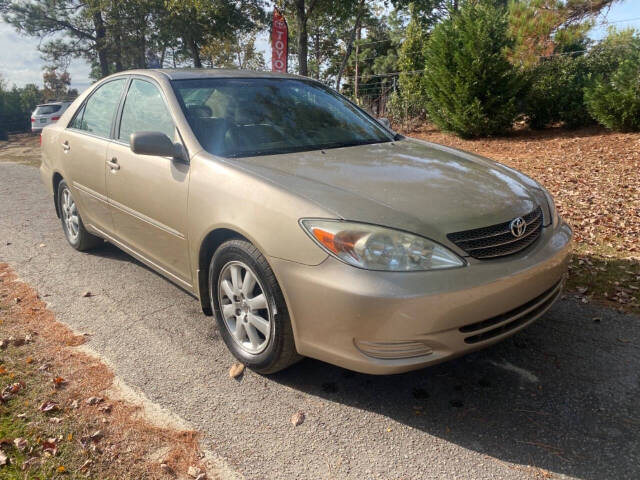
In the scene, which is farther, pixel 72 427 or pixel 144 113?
pixel 144 113

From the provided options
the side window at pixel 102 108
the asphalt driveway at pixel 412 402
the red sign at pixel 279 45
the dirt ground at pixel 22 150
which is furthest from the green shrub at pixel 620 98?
the dirt ground at pixel 22 150

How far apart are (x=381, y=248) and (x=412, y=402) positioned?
917 mm

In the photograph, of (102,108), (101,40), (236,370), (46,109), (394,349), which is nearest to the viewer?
(394,349)

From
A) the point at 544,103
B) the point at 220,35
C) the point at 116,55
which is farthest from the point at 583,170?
the point at 116,55

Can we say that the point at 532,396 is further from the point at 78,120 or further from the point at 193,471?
the point at 78,120

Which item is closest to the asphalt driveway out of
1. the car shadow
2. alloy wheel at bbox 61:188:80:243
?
the car shadow

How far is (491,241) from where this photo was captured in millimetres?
2703

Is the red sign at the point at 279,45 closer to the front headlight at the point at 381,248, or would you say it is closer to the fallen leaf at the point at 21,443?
the front headlight at the point at 381,248

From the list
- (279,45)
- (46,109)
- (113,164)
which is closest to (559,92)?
(279,45)

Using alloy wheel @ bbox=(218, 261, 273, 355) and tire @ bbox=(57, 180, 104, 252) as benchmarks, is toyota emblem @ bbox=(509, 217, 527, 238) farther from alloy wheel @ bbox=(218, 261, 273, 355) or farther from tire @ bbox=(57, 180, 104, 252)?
tire @ bbox=(57, 180, 104, 252)

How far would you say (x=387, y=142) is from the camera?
13.2ft

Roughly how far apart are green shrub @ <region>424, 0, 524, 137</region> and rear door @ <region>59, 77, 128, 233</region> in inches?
349

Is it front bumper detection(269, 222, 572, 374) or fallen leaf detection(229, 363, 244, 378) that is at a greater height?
front bumper detection(269, 222, 572, 374)

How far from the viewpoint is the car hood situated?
8.66 ft
